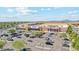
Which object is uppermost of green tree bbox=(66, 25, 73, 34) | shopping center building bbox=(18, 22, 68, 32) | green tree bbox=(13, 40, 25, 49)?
shopping center building bbox=(18, 22, 68, 32)

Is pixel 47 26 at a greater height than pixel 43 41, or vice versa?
pixel 47 26

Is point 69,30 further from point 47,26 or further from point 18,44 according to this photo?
point 18,44

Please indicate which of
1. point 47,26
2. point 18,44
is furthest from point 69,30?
point 18,44

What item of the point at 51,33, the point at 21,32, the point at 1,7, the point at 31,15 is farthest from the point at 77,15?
the point at 1,7

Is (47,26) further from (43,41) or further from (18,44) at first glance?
(18,44)

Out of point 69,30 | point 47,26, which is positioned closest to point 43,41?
point 47,26

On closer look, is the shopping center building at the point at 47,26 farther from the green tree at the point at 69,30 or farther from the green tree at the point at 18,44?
the green tree at the point at 18,44

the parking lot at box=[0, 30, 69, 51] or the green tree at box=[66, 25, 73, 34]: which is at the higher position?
the green tree at box=[66, 25, 73, 34]

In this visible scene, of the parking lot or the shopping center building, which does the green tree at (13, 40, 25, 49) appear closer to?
the parking lot

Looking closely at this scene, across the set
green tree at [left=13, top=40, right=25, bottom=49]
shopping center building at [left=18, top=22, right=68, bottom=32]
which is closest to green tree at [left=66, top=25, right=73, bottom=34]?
shopping center building at [left=18, top=22, right=68, bottom=32]

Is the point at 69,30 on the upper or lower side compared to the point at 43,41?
upper

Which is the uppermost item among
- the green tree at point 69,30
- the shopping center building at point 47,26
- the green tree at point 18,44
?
the shopping center building at point 47,26

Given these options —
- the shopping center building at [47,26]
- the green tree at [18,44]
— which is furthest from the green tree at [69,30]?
the green tree at [18,44]

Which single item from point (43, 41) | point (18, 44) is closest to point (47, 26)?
point (43, 41)
